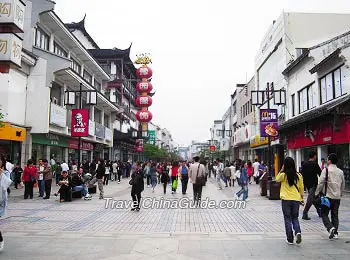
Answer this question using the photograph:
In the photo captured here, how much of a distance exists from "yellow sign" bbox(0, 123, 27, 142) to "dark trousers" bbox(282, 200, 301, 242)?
50.3ft

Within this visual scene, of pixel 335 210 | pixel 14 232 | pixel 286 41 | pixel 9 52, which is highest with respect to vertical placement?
pixel 286 41

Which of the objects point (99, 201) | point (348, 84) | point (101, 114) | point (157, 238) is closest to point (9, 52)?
point (157, 238)

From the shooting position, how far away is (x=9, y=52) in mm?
9711

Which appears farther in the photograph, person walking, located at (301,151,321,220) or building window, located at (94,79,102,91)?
building window, located at (94,79,102,91)

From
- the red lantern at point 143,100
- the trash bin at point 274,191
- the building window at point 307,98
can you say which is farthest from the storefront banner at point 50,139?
the red lantern at point 143,100

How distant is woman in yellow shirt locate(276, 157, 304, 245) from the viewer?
7289 mm

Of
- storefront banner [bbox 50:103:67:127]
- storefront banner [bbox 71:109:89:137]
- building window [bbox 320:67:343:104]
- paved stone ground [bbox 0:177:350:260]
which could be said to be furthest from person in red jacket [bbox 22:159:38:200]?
building window [bbox 320:67:343:104]

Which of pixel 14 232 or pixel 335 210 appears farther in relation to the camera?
pixel 14 232

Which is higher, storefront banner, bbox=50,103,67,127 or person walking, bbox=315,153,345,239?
storefront banner, bbox=50,103,67,127

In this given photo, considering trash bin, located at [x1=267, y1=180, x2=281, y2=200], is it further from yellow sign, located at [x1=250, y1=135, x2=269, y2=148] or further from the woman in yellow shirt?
yellow sign, located at [x1=250, y1=135, x2=269, y2=148]

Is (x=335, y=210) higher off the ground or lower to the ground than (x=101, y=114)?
lower

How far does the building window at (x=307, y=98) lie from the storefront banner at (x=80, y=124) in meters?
13.3

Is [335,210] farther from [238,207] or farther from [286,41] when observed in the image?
[286,41]

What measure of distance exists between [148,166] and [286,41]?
1387 cm
